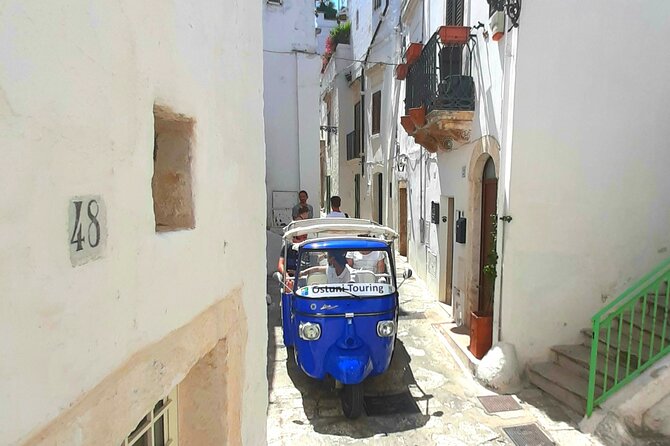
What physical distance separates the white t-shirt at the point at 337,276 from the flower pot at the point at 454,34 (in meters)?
4.03

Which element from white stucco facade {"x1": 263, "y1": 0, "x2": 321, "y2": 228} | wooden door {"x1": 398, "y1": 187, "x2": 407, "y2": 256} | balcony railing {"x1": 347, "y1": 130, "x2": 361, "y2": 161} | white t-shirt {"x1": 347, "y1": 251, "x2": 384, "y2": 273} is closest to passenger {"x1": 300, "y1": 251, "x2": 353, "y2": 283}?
white t-shirt {"x1": 347, "y1": 251, "x2": 384, "y2": 273}

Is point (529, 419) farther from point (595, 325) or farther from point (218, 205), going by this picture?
point (218, 205)

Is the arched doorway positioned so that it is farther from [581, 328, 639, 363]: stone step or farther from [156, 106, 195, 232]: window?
[156, 106, 195, 232]: window

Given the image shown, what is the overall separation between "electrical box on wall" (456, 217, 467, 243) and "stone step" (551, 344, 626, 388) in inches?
92.4

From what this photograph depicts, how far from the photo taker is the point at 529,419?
4707mm

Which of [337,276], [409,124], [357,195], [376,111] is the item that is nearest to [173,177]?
[337,276]

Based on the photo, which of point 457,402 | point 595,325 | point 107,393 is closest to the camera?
point 107,393

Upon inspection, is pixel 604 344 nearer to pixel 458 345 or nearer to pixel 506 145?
pixel 458 345

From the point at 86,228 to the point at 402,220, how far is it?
1241 centimetres

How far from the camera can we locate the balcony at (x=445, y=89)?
7.00 meters

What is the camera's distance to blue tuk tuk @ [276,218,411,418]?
4754mm

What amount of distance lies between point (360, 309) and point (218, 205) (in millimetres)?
→ 2982

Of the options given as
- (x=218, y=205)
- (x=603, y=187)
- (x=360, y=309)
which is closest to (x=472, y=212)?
(x=603, y=187)

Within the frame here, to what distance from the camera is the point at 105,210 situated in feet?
4.06
